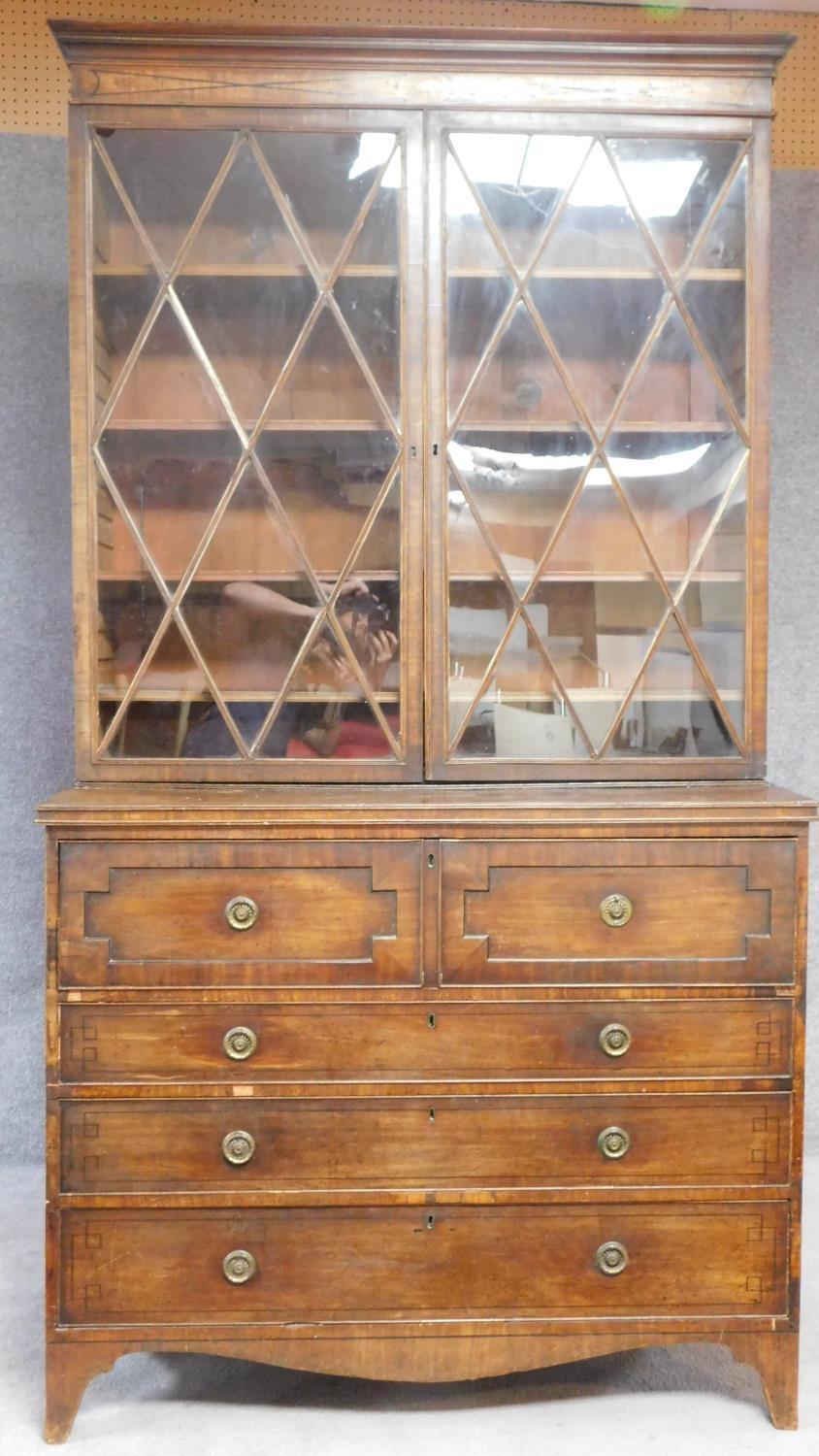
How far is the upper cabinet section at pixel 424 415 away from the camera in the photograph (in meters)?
1.85

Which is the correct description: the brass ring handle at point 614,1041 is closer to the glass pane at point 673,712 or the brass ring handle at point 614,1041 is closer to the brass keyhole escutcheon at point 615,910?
the brass keyhole escutcheon at point 615,910

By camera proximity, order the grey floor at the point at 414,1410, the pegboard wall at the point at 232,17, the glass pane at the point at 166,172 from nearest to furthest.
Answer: the grey floor at the point at 414,1410, the glass pane at the point at 166,172, the pegboard wall at the point at 232,17

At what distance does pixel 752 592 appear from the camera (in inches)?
75.5

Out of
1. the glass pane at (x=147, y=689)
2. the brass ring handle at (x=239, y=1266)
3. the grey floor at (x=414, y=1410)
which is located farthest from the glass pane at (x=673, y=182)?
the grey floor at (x=414, y=1410)

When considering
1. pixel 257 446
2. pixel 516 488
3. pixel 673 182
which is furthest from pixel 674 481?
pixel 257 446

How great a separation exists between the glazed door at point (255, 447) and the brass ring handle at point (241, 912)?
25 cm

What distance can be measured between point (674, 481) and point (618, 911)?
30.9 inches

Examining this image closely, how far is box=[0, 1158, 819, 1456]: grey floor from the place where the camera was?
173 cm

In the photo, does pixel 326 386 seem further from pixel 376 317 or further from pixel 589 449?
pixel 589 449

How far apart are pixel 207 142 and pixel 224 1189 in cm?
180

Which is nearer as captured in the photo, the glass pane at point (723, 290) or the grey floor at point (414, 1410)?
the grey floor at point (414, 1410)

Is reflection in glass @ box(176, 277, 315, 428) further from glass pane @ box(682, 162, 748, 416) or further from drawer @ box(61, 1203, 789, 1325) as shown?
drawer @ box(61, 1203, 789, 1325)

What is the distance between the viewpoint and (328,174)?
1.86 metres

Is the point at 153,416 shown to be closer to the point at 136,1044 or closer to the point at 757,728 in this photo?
the point at 136,1044
